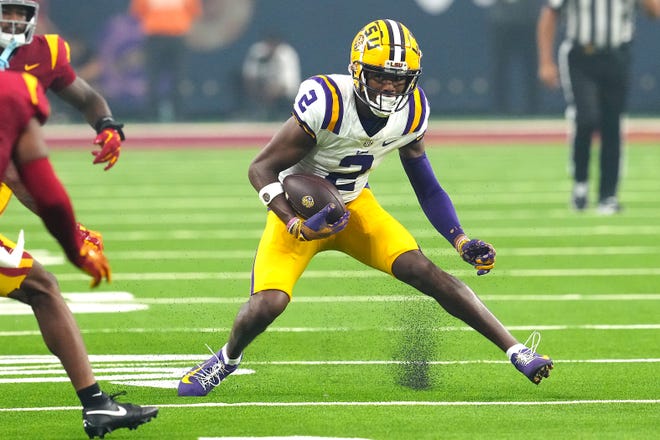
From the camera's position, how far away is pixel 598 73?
12133 mm

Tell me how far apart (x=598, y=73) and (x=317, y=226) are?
701 centimetres

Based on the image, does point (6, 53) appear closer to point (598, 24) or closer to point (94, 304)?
point (94, 304)

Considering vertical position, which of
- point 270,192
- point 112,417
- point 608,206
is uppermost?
point 270,192

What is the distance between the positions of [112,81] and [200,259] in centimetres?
1360

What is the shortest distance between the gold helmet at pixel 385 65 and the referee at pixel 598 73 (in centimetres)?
640

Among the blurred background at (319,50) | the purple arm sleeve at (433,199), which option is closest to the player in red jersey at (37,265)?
the purple arm sleeve at (433,199)

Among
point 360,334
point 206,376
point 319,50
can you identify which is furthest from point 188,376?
point 319,50

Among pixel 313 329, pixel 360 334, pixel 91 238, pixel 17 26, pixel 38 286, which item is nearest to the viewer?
pixel 38 286

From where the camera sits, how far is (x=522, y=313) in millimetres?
7914

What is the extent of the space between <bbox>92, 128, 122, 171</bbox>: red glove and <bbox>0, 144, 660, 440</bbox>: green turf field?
2.93 feet

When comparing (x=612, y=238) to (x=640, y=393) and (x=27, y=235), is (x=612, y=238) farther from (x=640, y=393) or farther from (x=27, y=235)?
(x=640, y=393)

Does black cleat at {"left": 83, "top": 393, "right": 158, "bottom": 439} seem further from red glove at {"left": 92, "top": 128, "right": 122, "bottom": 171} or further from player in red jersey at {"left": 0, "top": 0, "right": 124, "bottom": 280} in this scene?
red glove at {"left": 92, "top": 128, "right": 122, "bottom": 171}

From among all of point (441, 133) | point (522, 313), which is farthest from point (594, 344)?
point (441, 133)

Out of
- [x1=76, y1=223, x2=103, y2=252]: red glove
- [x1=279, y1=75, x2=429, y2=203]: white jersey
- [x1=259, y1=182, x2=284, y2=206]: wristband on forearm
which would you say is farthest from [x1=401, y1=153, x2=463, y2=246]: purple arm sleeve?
[x1=76, y1=223, x2=103, y2=252]: red glove
